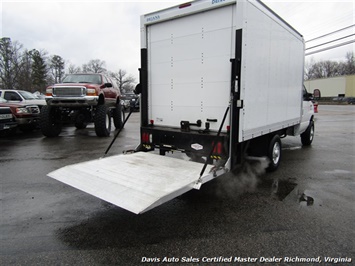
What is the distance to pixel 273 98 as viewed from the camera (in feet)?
17.5

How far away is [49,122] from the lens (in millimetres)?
10719

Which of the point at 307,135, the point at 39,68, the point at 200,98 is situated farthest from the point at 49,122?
the point at 39,68

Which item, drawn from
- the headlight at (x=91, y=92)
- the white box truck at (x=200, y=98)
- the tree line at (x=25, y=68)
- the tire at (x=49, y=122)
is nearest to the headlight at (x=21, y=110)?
the tire at (x=49, y=122)

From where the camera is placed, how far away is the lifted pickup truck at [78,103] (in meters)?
10.1

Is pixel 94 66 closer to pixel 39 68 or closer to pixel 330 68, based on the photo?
pixel 39 68

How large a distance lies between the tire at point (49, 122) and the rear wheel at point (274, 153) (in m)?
8.69

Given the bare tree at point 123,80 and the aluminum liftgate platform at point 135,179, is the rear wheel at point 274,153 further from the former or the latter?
the bare tree at point 123,80

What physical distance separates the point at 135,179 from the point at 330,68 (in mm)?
102544

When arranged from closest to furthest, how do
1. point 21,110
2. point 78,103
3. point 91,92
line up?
1. point 78,103
2. point 91,92
3. point 21,110

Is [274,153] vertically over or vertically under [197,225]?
over

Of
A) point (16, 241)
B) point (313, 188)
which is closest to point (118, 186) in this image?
point (16, 241)

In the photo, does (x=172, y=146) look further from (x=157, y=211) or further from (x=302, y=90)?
(x=302, y=90)

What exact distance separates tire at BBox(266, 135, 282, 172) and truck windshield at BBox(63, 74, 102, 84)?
8.17 m

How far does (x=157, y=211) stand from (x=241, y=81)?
92.3 inches
